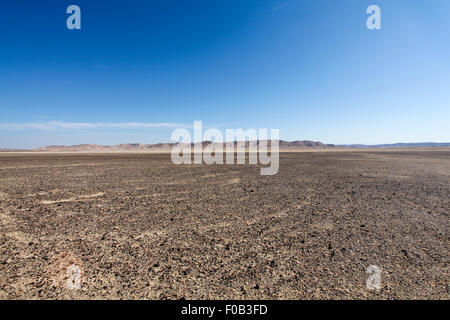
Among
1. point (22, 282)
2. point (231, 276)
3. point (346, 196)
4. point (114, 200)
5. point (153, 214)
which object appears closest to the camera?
point (22, 282)

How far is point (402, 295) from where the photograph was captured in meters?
2.87

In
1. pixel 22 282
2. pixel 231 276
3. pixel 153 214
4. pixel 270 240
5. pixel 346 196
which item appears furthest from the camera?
pixel 346 196

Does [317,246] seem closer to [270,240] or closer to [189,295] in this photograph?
[270,240]

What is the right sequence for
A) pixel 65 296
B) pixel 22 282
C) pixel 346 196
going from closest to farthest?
pixel 65 296 < pixel 22 282 < pixel 346 196

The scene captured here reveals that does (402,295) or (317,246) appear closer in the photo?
(402,295)

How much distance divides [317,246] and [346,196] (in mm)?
5325
